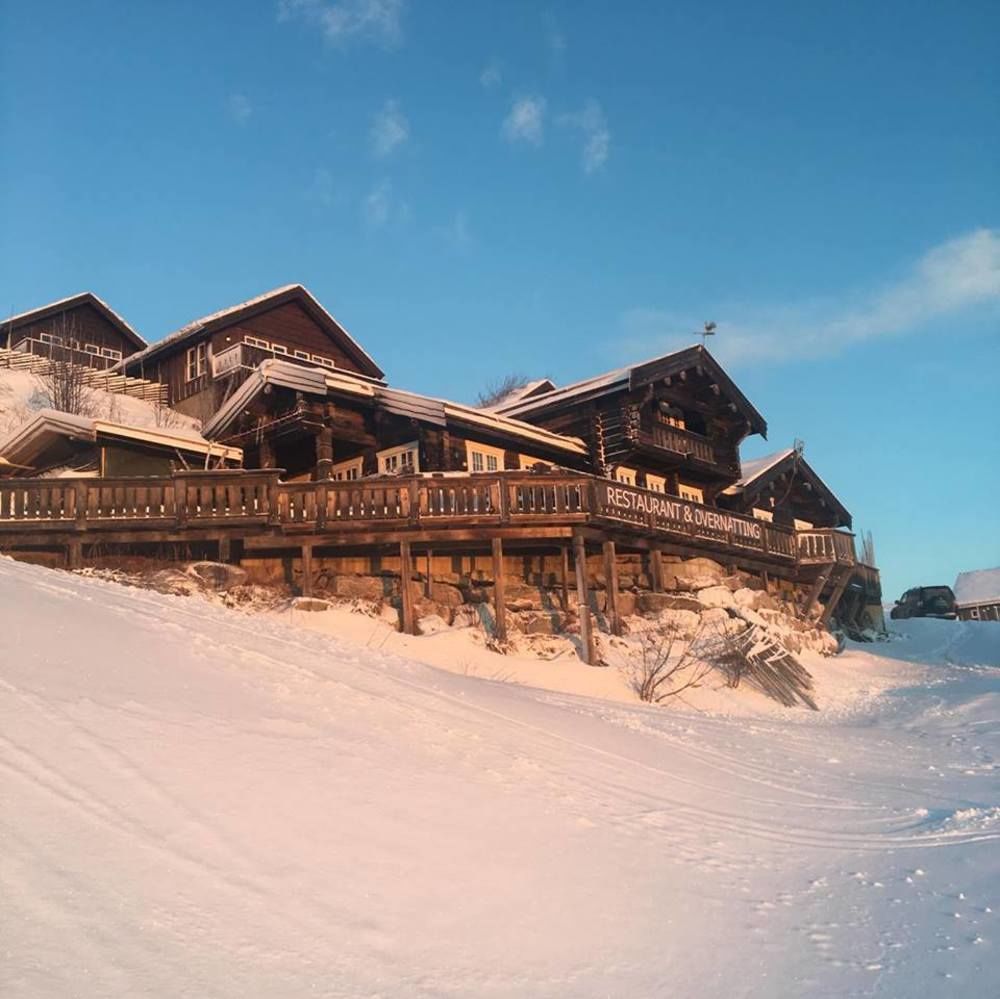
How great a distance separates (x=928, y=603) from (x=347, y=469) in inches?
1382

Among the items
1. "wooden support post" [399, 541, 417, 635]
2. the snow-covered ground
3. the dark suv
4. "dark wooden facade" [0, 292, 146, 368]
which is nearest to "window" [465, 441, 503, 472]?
"wooden support post" [399, 541, 417, 635]

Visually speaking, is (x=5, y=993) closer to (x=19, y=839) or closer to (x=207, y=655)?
(x=19, y=839)

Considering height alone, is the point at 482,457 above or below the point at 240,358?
below

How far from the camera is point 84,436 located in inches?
901

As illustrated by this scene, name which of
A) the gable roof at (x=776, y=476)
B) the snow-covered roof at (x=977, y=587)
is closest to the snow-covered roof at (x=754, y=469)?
the gable roof at (x=776, y=476)

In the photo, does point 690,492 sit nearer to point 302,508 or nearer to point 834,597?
point 834,597

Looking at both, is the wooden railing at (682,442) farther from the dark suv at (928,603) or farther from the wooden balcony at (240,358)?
the dark suv at (928,603)

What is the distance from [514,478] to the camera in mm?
20141

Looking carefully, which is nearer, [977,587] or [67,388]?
[67,388]

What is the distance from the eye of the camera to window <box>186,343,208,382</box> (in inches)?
1380

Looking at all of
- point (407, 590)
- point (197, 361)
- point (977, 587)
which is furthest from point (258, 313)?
point (977, 587)

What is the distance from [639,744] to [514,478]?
31.1ft

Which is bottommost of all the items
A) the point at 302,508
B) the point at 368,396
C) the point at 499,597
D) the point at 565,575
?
the point at 499,597

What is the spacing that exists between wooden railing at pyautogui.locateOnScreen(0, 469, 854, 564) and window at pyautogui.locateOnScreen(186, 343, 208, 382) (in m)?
16.7
